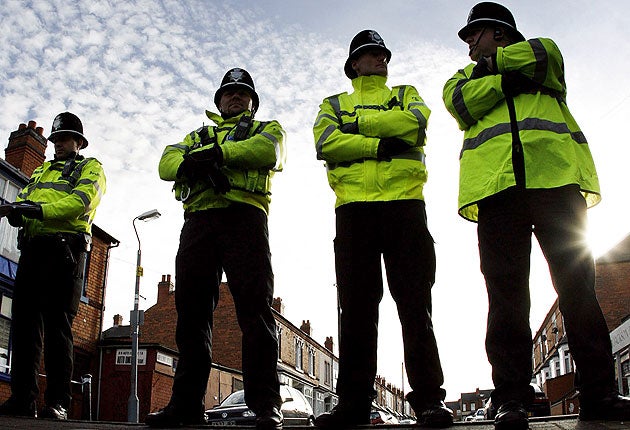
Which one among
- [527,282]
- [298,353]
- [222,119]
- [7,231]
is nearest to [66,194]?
[222,119]

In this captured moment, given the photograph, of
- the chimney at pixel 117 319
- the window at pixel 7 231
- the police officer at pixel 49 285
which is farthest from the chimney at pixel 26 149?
the chimney at pixel 117 319

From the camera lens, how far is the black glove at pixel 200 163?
3.88 metres

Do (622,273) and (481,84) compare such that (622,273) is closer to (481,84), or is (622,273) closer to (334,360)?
(334,360)

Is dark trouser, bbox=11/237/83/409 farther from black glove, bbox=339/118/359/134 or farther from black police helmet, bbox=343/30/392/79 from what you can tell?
black police helmet, bbox=343/30/392/79

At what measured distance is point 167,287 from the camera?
40781 millimetres

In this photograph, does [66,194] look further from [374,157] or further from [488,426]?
[488,426]

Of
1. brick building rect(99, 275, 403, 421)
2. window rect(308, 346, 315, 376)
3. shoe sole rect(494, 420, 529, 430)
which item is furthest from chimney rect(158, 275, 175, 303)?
shoe sole rect(494, 420, 529, 430)

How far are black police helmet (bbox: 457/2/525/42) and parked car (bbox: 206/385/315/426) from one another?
1089 centimetres

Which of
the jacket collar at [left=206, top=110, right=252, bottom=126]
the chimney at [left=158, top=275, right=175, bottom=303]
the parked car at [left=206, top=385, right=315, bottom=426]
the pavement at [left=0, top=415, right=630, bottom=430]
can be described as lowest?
the parked car at [left=206, top=385, right=315, bottom=426]

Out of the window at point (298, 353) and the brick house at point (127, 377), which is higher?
the window at point (298, 353)

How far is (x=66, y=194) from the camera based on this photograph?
511cm

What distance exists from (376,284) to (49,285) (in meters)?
2.76

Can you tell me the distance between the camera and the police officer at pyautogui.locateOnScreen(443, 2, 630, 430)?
2.83 m

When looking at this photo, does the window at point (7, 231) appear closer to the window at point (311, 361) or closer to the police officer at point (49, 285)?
the police officer at point (49, 285)
